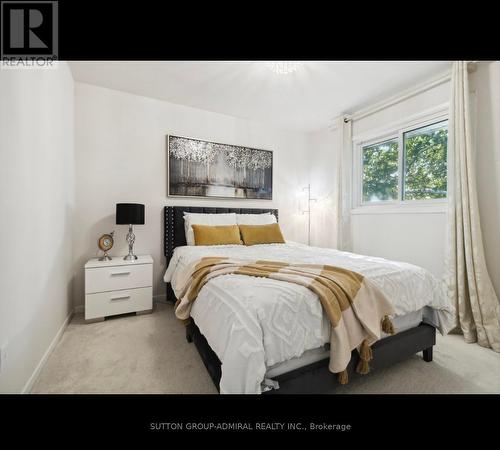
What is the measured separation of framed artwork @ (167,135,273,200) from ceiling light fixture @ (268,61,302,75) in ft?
4.29

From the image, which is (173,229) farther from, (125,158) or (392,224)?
(392,224)

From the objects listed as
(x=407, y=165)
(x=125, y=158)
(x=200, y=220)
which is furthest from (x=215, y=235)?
(x=407, y=165)

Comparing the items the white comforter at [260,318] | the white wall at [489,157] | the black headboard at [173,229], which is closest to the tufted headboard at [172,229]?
the black headboard at [173,229]

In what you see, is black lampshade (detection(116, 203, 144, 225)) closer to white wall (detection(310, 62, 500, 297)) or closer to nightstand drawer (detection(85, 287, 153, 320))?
Answer: nightstand drawer (detection(85, 287, 153, 320))

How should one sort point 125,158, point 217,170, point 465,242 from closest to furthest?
point 465,242 → point 125,158 → point 217,170

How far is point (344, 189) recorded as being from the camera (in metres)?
3.38

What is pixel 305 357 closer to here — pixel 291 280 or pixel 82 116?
pixel 291 280

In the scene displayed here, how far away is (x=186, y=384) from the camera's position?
1.38 metres

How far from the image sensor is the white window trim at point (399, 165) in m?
2.44
